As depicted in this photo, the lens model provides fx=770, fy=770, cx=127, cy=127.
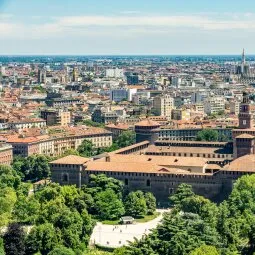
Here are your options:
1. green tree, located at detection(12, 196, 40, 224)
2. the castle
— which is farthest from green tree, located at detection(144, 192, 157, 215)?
green tree, located at detection(12, 196, 40, 224)

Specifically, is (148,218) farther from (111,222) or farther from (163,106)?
(163,106)

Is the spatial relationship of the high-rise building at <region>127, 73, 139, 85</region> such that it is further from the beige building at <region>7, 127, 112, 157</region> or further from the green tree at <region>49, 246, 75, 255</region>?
the green tree at <region>49, 246, 75, 255</region>

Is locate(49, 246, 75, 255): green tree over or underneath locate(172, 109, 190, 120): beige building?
over

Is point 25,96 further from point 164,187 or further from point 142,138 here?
point 164,187

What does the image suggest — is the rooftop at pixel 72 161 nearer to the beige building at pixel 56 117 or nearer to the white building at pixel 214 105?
the beige building at pixel 56 117

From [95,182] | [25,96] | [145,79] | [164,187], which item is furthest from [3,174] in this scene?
[145,79]
